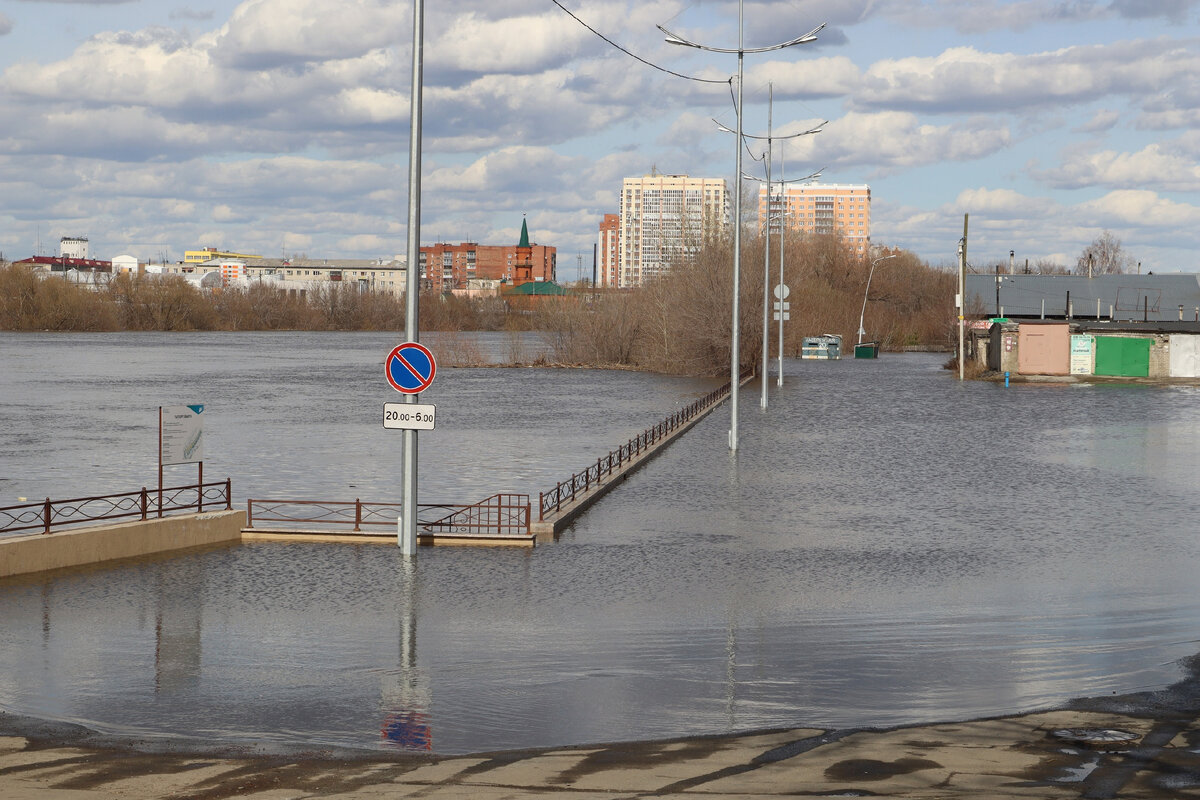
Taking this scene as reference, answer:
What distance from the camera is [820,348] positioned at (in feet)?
326

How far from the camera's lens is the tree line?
233ft

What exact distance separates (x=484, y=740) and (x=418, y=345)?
7888 mm

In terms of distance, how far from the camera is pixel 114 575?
14945 millimetres

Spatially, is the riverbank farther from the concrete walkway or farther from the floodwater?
the floodwater

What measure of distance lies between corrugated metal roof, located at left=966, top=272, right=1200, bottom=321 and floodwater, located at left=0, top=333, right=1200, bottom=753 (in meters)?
84.1

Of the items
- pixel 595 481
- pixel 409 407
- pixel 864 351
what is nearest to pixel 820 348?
pixel 864 351

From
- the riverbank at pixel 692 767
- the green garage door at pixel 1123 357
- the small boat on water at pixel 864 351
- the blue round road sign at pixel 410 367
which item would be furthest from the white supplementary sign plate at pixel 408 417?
the small boat on water at pixel 864 351

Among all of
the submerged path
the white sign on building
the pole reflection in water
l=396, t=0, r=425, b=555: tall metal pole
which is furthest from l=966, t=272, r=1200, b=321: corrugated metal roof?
the pole reflection in water

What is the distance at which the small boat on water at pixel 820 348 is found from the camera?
98938mm

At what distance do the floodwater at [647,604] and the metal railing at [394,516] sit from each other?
1017 millimetres

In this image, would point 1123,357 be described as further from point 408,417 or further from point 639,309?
point 408,417

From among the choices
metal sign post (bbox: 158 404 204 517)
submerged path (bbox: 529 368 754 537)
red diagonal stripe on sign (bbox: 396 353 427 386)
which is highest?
red diagonal stripe on sign (bbox: 396 353 427 386)

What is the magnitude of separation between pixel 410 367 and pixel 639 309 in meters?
71.9

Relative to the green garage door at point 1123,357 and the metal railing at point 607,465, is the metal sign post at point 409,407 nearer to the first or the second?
the metal railing at point 607,465
